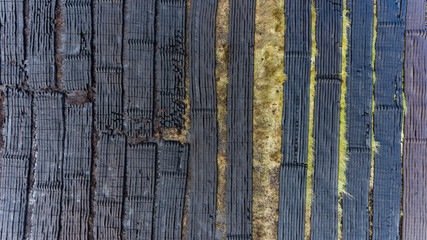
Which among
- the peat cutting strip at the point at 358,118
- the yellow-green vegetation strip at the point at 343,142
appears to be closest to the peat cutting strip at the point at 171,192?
the yellow-green vegetation strip at the point at 343,142

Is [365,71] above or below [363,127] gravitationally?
above

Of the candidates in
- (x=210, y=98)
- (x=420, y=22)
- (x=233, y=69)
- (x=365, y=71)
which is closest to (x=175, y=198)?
(x=210, y=98)

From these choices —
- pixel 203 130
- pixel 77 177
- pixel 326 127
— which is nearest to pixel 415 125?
pixel 326 127

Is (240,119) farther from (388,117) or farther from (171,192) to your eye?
(388,117)

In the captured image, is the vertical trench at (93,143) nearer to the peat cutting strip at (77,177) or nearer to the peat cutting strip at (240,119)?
the peat cutting strip at (77,177)

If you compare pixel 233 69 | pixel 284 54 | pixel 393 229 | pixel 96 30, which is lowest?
pixel 393 229

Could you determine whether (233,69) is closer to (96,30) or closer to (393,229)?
(96,30)

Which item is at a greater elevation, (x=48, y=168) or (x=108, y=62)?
(x=108, y=62)
